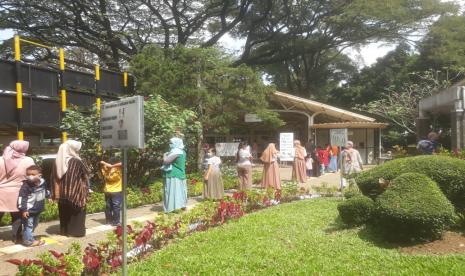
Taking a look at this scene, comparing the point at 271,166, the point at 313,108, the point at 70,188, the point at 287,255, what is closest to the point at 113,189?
the point at 70,188

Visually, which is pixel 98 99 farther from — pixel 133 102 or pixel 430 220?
pixel 430 220

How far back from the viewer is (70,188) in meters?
6.79

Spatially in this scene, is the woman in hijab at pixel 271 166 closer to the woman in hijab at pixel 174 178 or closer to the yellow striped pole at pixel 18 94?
the woman in hijab at pixel 174 178

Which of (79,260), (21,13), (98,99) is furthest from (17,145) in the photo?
(21,13)

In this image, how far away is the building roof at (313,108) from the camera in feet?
72.1

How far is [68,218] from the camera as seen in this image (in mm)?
6996

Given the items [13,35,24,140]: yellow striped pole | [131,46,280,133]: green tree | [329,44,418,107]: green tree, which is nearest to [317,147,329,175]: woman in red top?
[131,46,280,133]: green tree

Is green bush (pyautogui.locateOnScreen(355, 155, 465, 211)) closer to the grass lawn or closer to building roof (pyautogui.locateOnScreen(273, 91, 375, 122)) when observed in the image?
the grass lawn

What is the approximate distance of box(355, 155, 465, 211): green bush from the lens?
6016 millimetres

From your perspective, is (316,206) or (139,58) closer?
(316,206)

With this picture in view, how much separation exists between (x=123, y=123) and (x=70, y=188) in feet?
10.6

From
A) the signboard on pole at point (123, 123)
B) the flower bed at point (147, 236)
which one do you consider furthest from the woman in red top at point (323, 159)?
the signboard on pole at point (123, 123)

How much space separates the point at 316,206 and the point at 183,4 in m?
17.4

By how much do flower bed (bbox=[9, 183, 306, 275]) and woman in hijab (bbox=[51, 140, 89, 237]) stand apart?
36.1 inches
